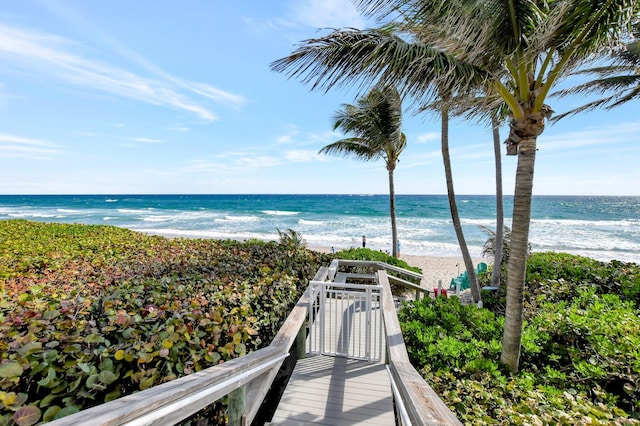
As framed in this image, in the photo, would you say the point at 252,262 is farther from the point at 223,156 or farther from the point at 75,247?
the point at 223,156

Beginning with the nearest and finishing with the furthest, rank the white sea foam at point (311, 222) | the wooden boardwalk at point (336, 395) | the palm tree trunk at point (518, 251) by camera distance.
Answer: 1. the wooden boardwalk at point (336, 395)
2. the palm tree trunk at point (518, 251)
3. the white sea foam at point (311, 222)

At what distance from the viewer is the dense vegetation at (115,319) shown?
55.6 inches

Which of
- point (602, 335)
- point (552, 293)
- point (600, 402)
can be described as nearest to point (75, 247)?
point (600, 402)

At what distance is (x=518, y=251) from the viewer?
3.21m

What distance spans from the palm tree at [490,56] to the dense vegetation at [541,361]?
0.47 metres

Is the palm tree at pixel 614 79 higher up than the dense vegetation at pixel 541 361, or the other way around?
the palm tree at pixel 614 79

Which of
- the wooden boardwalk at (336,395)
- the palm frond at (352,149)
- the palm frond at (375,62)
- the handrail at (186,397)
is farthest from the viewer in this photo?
the palm frond at (352,149)

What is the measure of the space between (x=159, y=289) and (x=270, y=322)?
4.06ft

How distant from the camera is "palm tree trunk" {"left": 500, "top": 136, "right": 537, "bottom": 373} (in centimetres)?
310

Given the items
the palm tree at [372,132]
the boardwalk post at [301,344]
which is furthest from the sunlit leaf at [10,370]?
the palm tree at [372,132]

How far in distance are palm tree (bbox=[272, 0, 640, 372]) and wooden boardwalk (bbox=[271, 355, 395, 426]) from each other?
1.62m

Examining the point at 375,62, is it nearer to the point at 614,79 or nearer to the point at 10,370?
the point at 10,370

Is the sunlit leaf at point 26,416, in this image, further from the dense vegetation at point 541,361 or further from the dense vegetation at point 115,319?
the dense vegetation at point 541,361

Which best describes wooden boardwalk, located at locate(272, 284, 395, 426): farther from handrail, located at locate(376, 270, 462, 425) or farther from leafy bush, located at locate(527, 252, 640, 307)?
leafy bush, located at locate(527, 252, 640, 307)
